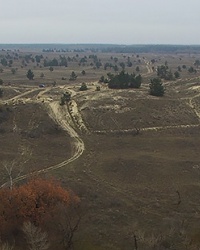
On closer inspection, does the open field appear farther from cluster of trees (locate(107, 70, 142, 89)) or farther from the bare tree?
the bare tree

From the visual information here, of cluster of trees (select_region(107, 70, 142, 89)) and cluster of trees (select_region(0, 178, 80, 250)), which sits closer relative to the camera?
cluster of trees (select_region(0, 178, 80, 250))

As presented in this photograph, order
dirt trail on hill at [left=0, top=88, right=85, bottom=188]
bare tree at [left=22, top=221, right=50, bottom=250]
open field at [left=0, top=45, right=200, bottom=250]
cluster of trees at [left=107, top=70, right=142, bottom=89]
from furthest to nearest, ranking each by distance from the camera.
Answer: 1. cluster of trees at [left=107, top=70, right=142, bottom=89]
2. dirt trail on hill at [left=0, top=88, right=85, bottom=188]
3. open field at [left=0, top=45, right=200, bottom=250]
4. bare tree at [left=22, top=221, right=50, bottom=250]

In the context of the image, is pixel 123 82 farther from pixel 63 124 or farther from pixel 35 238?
pixel 35 238

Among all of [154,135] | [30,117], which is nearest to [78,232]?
[154,135]

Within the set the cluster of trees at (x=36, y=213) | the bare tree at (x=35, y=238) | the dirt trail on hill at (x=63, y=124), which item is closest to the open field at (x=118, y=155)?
the dirt trail on hill at (x=63, y=124)

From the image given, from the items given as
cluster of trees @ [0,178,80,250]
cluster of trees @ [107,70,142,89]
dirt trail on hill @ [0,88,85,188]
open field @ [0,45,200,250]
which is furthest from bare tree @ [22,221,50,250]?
cluster of trees @ [107,70,142,89]
